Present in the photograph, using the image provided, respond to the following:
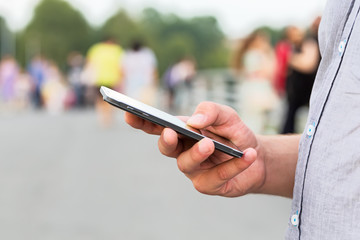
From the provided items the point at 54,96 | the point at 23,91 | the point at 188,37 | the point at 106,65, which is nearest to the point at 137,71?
the point at 106,65

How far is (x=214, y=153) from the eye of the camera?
172 centimetres

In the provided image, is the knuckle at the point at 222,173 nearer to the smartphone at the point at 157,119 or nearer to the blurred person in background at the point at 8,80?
the smartphone at the point at 157,119

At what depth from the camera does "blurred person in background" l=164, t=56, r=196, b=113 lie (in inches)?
795

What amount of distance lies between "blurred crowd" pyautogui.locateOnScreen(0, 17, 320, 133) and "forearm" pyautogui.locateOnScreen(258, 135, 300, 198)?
162 inches

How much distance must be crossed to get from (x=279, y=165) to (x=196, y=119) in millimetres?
379

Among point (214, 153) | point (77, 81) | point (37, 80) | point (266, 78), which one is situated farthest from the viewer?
point (37, 80)

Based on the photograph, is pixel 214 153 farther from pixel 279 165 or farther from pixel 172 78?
pixel 172 78

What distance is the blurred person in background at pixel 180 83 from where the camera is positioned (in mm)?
20188

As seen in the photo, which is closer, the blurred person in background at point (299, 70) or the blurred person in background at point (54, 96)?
the blurred person in background at point (299, 70)

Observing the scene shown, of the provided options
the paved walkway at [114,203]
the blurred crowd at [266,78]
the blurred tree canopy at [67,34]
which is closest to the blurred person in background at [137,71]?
the blurred crowd at [266,78]

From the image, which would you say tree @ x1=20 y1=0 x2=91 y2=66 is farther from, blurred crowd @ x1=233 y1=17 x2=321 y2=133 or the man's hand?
the man's hand

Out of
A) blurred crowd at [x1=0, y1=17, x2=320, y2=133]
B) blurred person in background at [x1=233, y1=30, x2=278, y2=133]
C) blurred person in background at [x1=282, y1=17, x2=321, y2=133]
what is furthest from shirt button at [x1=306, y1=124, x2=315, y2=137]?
blurred person in background at [x1=233, y1=30, x2=278, y2=133]

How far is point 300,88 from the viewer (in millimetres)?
7562

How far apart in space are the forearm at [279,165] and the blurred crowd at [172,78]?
13.5 ft
